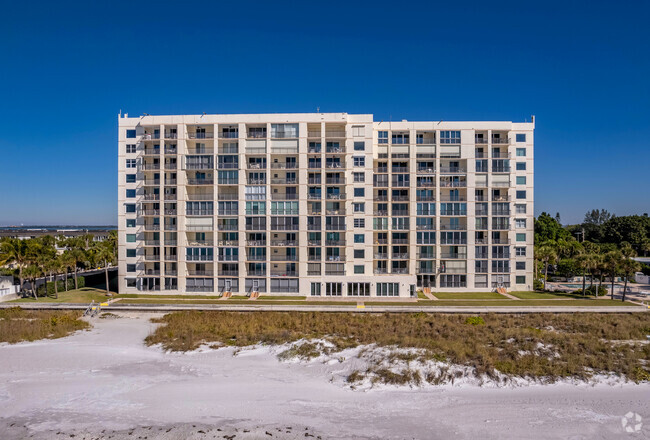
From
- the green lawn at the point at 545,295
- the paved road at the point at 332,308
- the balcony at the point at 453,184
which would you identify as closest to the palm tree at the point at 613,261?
the green lawn at the point at 545,295

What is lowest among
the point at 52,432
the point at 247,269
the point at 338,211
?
the point at 52,432

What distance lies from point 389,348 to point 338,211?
26438 millimetres

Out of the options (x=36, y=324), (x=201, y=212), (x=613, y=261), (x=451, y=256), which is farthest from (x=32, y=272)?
(x=613, y=261)

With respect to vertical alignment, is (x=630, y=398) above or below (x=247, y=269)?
below

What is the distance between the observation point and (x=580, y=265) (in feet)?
173

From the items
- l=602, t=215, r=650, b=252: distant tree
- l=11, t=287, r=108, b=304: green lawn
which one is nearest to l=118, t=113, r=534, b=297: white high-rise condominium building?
l=11, t=287, r=108, b=304: green lawn

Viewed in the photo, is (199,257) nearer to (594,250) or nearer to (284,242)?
(284,242)

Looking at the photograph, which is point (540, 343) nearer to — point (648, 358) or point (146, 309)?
point (648, 358)

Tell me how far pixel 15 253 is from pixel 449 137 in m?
64.4

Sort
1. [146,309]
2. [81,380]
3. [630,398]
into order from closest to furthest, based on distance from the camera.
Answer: [630,398], [81,380], [146,309]

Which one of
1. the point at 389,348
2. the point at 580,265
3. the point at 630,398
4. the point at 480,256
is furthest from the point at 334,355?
the point at 580,265

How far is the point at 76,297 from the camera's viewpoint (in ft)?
173

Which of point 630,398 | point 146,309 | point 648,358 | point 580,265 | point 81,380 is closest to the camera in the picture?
point 630,398

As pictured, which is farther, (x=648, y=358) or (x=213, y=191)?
(x=213, y=191)
